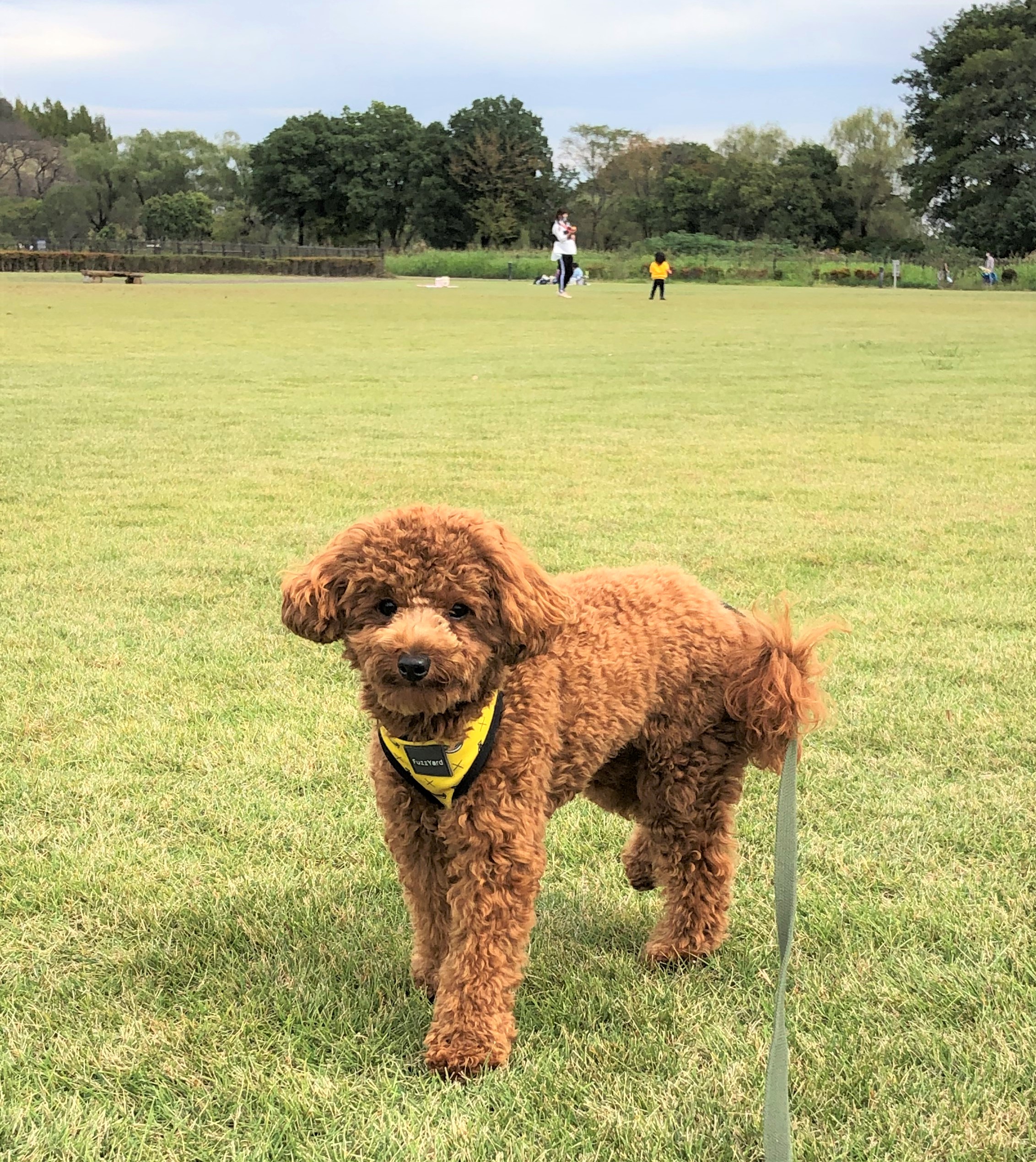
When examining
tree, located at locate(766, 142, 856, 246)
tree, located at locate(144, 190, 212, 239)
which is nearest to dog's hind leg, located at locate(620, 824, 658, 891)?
tree, located at locate(766, 142, 856, 246)

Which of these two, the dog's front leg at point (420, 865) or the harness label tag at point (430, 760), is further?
the dog's front leg at point (420, 865)

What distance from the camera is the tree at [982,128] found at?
6831cm

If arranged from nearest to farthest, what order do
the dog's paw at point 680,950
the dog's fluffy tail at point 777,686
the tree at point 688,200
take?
the dog's fluffy tail at point 777,686
the dog's paw at point 680,950
the tree at point 688,200

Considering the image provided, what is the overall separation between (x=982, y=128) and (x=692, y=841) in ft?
257

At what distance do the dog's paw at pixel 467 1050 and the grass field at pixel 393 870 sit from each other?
0.05 m

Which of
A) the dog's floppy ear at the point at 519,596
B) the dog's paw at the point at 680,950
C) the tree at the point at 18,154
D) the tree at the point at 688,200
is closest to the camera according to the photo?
the dog's floppy ear at the point at 519,596

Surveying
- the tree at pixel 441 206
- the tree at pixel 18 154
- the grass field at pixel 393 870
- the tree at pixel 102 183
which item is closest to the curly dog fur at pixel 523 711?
the grass field at pixel 393 870

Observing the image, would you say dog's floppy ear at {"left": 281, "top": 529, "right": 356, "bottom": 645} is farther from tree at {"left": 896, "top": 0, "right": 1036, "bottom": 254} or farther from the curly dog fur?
tree at {"left": 896, "top": 0, "right": 1036, "bottom": 254}

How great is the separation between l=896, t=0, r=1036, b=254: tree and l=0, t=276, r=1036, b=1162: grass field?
224 ft

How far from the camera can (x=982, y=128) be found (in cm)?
6950

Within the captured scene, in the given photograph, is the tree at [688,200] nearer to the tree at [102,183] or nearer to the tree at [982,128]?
the tree at [982,128]

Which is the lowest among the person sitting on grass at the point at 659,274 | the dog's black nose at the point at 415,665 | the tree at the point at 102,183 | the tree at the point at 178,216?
the dog's black nose at the point at 415,665

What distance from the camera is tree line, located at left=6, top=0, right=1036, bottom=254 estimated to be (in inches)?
2776

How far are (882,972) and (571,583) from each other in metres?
1.25
